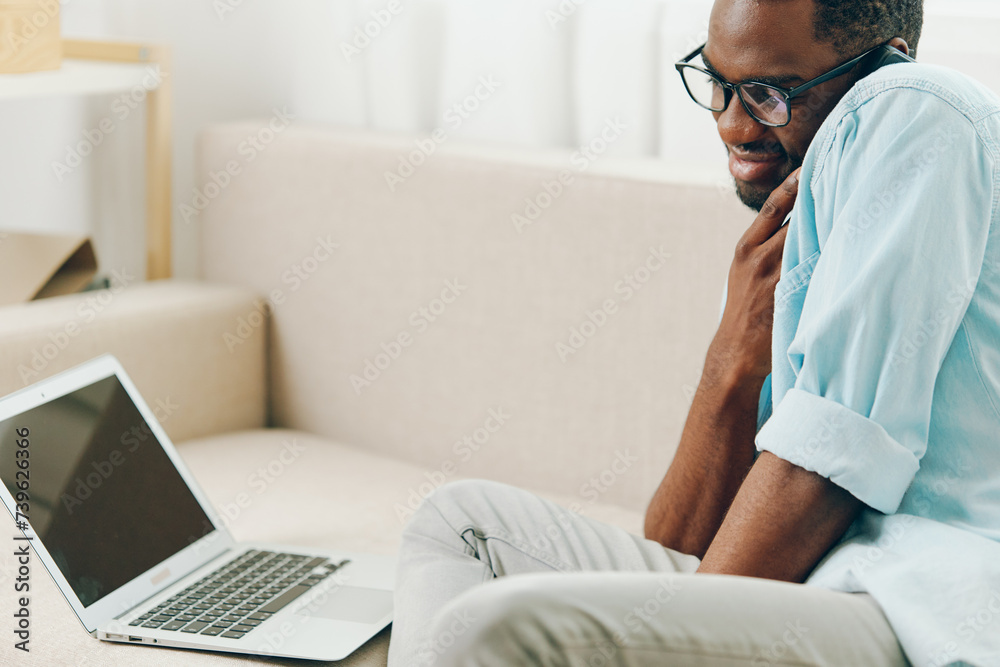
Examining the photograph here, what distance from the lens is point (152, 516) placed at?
121 centimetres

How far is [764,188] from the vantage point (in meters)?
1.02

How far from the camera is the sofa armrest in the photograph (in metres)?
1.51

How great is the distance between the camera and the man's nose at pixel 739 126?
950 mm

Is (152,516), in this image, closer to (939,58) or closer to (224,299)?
(224,299)

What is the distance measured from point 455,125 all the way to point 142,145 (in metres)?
0.73

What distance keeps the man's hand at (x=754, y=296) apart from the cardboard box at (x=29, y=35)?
1.17m

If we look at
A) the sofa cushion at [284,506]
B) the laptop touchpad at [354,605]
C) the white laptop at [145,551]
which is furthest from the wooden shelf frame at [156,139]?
the laptop touchpad at [354,605]
